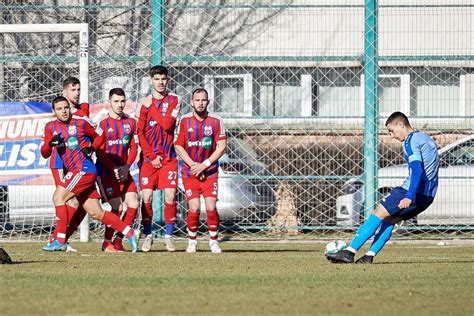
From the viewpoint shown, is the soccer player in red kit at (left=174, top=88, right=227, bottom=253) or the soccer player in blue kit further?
the soccer player in red kit at (left=174, top=88, right=227, bottom=253)

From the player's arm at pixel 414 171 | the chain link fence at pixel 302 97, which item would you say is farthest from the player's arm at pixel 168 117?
the player's arm at pixel 414 171

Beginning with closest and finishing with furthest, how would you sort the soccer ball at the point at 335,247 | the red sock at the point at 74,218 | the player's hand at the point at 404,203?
the player's hand at the point at 404,203, the soccer ball at the point at 335,247, the red sock at the point at 74,218

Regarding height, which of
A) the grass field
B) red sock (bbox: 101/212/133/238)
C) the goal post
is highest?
the goal post

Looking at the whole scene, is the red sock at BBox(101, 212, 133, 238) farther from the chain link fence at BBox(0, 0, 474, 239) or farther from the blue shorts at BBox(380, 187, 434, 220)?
the chain link fence at BBox(0, 0, 474, 239)

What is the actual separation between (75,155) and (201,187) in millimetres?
1561

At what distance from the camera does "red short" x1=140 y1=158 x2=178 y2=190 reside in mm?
13875

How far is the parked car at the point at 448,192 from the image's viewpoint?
16734 mm

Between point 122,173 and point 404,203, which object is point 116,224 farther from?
point 404,203

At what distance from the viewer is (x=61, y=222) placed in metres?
13.4

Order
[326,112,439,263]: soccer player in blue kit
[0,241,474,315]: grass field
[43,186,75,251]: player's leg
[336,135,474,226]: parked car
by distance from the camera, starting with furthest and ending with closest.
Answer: [336,135,474,226]: parked car
[43,186,75,251]: player's leg
[326,112,439,263]: soccer player in blue kit
[0,241,474,315]: grass field

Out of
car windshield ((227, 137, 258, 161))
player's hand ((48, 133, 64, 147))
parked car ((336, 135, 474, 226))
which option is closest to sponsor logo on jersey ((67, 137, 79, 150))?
player's hand ((48, 133, 64, 147))

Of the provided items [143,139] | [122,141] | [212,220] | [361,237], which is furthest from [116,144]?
[361,237]

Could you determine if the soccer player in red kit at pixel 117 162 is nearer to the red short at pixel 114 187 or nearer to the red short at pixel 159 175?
the red short at pixel 114 187

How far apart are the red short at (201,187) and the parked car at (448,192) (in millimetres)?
3613
